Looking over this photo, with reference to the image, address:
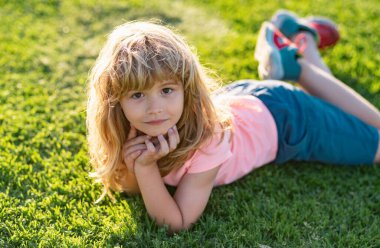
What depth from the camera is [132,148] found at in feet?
8.61

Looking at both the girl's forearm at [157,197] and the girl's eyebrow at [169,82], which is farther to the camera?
the girl's forearm at [157,197]

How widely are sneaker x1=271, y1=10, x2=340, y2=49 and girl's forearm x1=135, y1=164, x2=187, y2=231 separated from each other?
2027 mm

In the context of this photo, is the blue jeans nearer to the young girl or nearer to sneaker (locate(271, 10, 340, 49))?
the young girl

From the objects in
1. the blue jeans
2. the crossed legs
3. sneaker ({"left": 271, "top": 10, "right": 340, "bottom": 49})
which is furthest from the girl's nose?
sneaker ({"left": 271, "top": 10, "right": 340, "bottom": 49})

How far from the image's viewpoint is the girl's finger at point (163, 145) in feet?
8.41

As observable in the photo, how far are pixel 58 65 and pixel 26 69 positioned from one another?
0.85ft

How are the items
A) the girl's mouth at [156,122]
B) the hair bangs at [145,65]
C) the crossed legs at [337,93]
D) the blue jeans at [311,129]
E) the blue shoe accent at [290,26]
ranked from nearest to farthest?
the hair bangs at [145,65] < the girl's mouth at [156,122] < the blue jeans at [311,129] < the crossed legs at [337,93] < the blue shoe accent at [290,26]

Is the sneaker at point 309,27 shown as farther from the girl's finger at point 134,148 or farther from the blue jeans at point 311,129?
the girl's finger at point 134,148

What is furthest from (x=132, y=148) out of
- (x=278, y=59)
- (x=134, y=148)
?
(x=278, y=59)

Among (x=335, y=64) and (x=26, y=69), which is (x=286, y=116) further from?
(x=26, y=69)

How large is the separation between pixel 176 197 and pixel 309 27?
2.10m

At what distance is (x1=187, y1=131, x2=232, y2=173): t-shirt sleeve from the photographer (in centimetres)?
269

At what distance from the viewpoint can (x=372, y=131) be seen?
3338mm

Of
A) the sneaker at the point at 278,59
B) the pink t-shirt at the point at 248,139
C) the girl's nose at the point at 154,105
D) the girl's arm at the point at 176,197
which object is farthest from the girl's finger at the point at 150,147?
the sneaker at the point at 278,59
